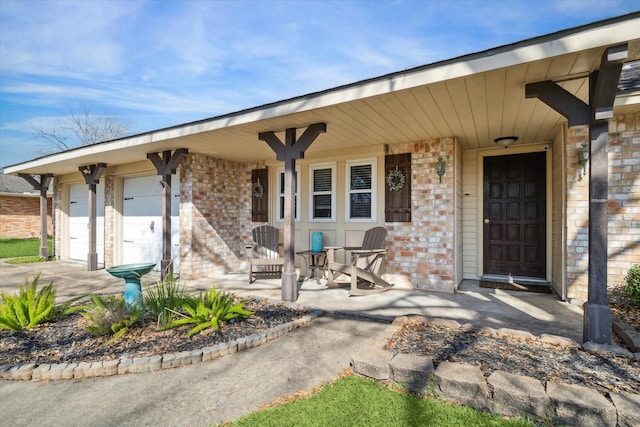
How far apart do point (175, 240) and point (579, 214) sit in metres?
6.56

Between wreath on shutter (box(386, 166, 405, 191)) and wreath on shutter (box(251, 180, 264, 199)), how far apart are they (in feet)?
8.61

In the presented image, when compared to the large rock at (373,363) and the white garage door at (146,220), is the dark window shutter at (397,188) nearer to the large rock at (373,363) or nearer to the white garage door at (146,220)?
the large rock at (373,363)

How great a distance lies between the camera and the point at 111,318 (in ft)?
9.80

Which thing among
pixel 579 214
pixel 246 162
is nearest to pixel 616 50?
pixel 579 214

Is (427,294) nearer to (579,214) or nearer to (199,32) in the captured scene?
(579,214)

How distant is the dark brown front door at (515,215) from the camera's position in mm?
5391

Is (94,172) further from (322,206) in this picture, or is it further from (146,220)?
(322,206)

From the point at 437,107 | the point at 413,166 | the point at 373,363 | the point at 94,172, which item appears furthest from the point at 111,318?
the point at 94,172

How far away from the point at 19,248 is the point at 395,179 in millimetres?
13281

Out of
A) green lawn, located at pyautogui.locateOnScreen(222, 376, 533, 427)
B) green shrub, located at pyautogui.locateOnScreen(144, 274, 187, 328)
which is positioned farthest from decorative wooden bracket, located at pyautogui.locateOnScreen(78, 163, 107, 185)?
green lawn, located at pyautogui.locateOnScreen(222, 376, 533, 427)

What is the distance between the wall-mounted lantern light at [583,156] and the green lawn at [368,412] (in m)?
3.58

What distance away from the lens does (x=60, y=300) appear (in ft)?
14.8

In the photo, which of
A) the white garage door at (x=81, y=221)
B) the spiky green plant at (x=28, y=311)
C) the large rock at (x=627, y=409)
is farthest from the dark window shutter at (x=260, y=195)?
the large rock at (x=627, y=409)

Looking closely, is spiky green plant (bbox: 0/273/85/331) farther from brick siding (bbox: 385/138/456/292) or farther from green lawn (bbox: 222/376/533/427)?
brick siding (bbox: 385/138/456/292)
